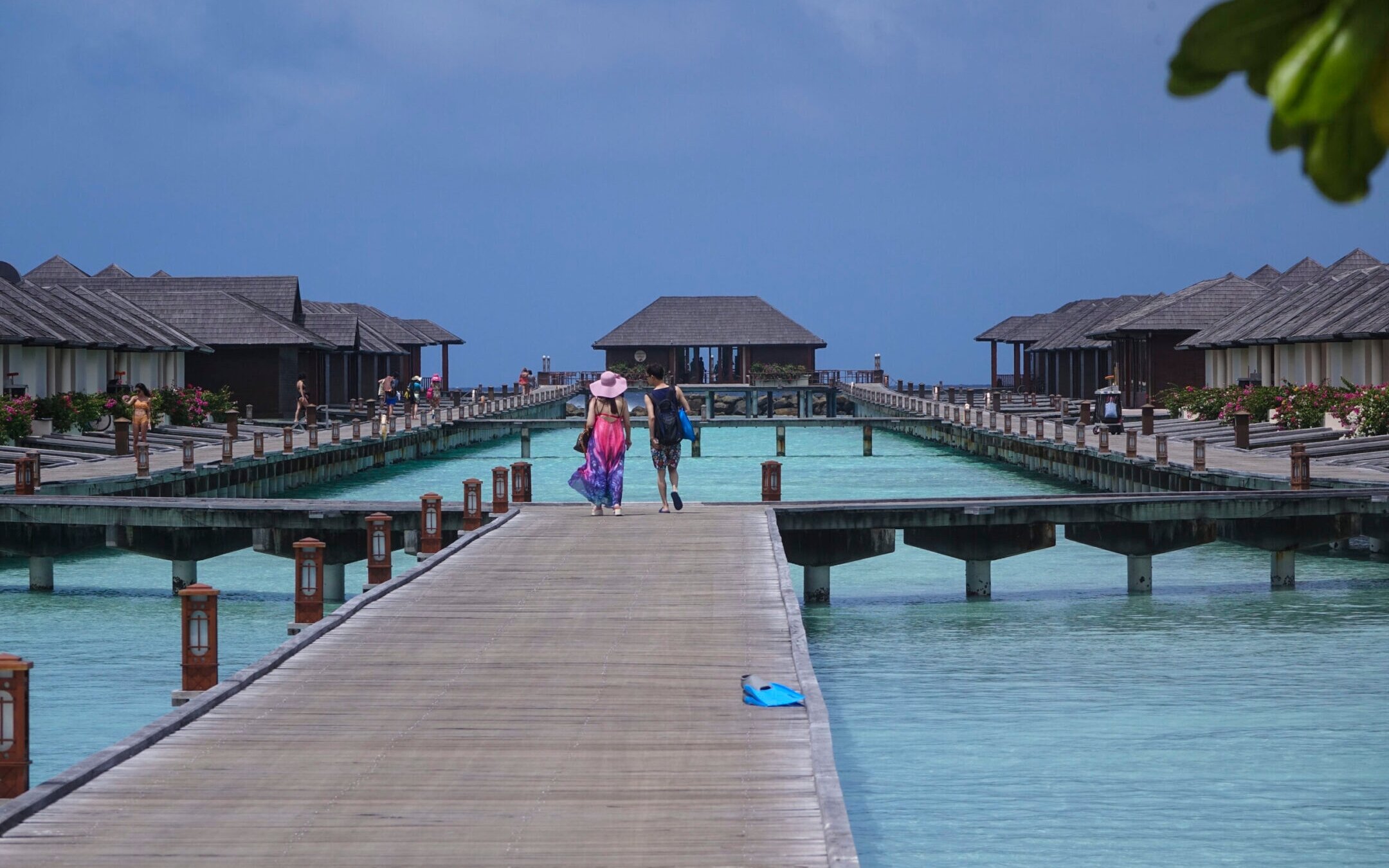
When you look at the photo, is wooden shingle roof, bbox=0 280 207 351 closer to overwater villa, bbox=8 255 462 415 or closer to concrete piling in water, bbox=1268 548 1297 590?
overwater villa, bbox=8 255 462 415

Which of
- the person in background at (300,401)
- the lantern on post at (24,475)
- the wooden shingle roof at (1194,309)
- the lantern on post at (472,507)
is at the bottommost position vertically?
the lantern on post at (472,507)

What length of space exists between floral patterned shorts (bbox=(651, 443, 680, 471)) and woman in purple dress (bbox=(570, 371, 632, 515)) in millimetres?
372

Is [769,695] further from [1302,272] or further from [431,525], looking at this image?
[1302,272]

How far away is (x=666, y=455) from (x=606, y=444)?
74 centimetres

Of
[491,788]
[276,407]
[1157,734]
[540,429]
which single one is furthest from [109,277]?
[491,788]

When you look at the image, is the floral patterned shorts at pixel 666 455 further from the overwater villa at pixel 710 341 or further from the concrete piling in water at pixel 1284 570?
the overwater villa at pixel 710 341

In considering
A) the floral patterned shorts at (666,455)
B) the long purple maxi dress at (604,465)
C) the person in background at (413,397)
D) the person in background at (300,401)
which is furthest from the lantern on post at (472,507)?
the person in background at (413,397)

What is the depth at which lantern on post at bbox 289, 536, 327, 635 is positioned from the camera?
15.0m

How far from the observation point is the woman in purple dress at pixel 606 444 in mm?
18359

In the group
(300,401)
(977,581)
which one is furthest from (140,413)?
(977,581)

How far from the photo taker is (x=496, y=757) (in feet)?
27.5

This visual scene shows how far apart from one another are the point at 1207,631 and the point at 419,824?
15.9m

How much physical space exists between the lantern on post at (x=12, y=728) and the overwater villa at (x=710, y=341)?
245ft

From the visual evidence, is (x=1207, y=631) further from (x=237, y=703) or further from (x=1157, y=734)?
(x=237, y=703)
